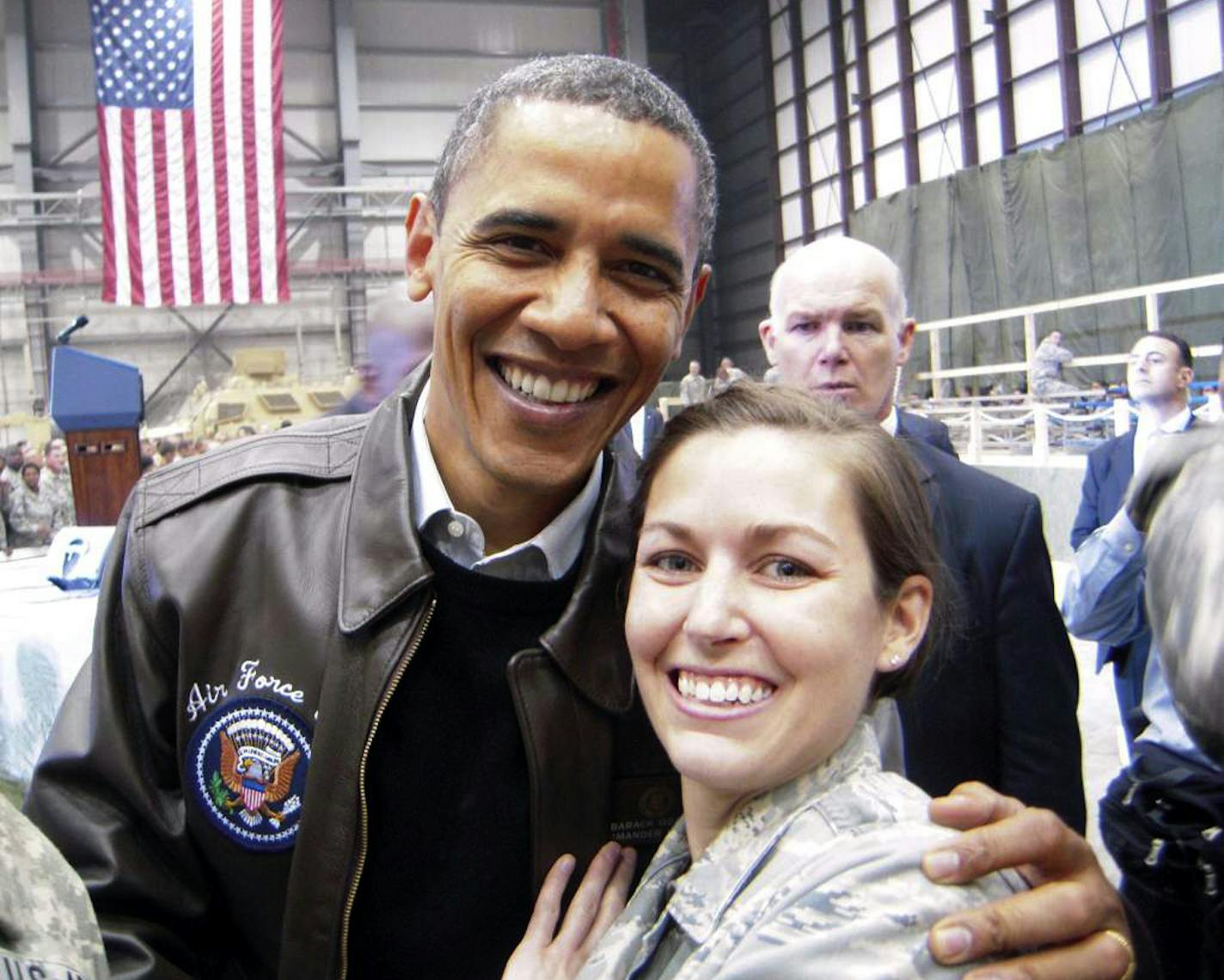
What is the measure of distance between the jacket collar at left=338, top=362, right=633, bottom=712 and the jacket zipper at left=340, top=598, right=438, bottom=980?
0.06 meters

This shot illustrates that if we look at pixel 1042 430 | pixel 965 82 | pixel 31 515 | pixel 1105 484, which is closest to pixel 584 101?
pixel 1105 484

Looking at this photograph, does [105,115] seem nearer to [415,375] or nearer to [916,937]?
[415,375]

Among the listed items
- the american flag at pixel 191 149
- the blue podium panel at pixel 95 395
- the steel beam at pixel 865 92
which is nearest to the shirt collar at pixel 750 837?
the blue podium panel at pixel 95 395

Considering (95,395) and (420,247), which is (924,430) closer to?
(420,247)

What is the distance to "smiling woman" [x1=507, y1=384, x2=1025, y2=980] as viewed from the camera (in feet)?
3.55

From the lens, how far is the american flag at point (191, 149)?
15.1 metres

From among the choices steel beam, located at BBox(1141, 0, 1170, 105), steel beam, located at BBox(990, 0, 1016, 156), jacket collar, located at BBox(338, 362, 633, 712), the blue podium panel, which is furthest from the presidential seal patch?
steel beam, located at BBox(990, 0, 1016, 156)

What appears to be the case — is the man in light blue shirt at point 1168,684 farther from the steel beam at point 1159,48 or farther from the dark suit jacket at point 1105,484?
the steel beam at point 1159,48

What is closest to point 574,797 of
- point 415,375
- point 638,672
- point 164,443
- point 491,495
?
point 638,672

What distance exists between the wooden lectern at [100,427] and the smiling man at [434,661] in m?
3.58

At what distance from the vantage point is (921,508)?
1379 mm

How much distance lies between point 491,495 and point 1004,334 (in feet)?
50.8

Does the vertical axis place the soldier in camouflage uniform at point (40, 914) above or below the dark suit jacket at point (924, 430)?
below

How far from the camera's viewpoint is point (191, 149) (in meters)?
15.7
